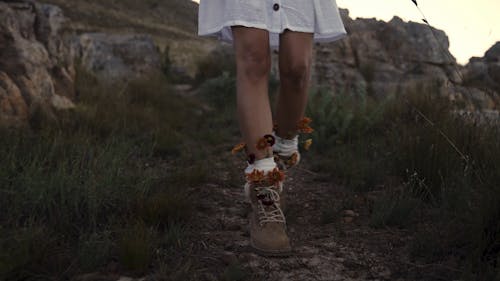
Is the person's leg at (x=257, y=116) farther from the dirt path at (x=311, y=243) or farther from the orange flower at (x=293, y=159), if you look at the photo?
the orange flower at (x=293, y=159)

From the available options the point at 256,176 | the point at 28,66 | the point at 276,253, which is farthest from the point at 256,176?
the point at 28,66

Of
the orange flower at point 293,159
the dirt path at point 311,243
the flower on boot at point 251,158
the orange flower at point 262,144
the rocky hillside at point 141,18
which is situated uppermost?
the rocky hillside at point 141,18

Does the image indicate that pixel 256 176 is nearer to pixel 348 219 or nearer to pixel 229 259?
pixel 229 259

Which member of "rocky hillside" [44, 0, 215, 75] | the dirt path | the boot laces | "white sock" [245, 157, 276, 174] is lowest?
the dirt path

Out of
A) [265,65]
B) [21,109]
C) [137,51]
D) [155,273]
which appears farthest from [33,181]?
[137,51]

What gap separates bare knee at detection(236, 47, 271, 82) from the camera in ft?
7.39

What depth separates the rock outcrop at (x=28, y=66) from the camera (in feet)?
12.9

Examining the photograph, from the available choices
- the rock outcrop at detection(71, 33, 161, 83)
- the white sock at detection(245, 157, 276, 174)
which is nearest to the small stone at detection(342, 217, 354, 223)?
the white sock at detection(245, 157, 276, 174)

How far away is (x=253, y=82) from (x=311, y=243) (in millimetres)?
755

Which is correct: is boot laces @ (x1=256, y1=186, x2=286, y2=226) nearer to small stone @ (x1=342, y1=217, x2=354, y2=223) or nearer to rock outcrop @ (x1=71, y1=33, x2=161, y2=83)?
small stone @ (x1=342, y1=217, x2=354, y2=223)

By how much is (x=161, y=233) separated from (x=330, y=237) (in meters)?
0.75

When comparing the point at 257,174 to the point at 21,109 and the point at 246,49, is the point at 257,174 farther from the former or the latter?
the point at 21,109

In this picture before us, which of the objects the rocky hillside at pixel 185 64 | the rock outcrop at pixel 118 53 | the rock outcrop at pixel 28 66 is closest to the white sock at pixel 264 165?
the rocky hillside at pixel 185 64

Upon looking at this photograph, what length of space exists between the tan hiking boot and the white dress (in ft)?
2.20
